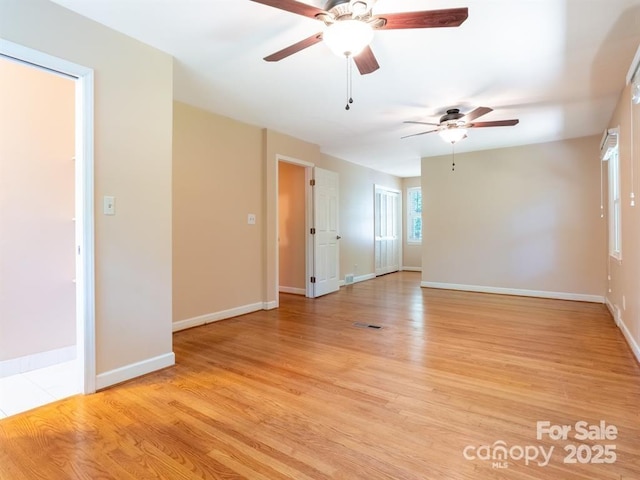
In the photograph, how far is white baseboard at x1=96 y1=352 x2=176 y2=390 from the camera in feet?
7.64

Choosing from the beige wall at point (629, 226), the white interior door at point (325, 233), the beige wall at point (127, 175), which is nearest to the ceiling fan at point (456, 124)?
the beige wall at point (629, 226)

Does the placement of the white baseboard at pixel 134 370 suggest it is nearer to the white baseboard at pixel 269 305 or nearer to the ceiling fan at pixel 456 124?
the white baseboard at pixel 269 305

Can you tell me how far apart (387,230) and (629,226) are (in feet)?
17.7

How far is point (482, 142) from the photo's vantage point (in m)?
5.35

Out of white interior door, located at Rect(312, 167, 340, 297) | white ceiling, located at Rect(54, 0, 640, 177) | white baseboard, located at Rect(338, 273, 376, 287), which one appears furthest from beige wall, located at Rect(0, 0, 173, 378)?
white baseboard, located at Rect(338, 273, 376, 287)

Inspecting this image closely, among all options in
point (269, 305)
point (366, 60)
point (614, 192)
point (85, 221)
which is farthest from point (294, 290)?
point (614, 192)

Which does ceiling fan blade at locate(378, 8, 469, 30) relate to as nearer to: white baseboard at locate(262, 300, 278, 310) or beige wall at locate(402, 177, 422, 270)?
white baseboard at locate(262, 300, 278, 310)

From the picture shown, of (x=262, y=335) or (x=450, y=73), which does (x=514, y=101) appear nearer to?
(x=450, y=73)

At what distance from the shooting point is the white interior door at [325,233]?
5516 mm

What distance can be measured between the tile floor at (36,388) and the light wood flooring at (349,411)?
0.45 ft

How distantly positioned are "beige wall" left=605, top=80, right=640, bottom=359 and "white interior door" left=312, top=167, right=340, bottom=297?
3746 mm

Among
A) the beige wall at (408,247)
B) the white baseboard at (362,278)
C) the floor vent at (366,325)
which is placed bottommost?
the floor vent at (366,325)

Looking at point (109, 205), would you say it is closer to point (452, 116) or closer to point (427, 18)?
point (427, 18)

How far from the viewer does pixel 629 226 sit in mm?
3154
